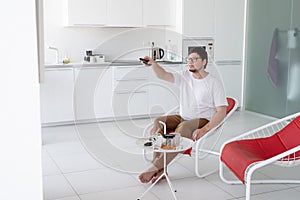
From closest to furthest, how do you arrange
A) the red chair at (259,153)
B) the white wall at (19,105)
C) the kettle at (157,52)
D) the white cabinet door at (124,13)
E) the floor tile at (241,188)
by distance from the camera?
the white wall at (19,105) < the red chair at (259,153) < the floor tile at (241,188) < the kettle at (157,52) < the white cabinet door at (124,13)

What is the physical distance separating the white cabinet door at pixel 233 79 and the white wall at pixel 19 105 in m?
4.96

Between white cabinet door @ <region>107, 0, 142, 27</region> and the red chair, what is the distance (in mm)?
2837

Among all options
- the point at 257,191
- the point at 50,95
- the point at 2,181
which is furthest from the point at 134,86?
the point at 2,181

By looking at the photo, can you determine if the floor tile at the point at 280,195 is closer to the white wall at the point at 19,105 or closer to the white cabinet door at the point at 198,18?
the white wall at the point at 19,105

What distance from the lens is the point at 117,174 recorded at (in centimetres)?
338

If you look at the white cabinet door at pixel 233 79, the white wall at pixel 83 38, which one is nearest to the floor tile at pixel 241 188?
the white wall at pixel 83 38

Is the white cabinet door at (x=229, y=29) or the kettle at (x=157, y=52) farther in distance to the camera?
the white cabinet door at (x=229, y=29)

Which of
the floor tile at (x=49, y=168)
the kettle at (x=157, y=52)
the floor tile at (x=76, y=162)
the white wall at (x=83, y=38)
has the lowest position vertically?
the floor tile at (x=76, y=162)

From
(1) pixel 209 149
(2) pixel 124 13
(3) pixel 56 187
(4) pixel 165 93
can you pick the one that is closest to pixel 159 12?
(2) pixel 124 13

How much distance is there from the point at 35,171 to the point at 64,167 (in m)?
2.42

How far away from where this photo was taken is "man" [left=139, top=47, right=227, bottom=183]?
3.11m

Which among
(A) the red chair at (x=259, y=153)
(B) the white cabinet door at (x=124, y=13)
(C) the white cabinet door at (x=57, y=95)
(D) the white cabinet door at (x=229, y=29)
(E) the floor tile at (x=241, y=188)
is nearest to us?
(A) the red chair at (x=259, y=153)

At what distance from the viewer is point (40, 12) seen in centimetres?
134

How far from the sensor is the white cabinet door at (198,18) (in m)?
5.57
